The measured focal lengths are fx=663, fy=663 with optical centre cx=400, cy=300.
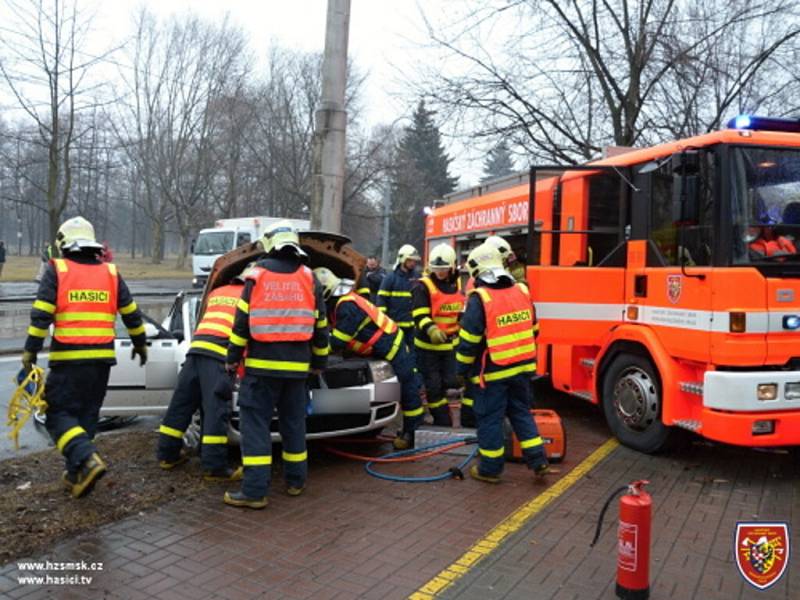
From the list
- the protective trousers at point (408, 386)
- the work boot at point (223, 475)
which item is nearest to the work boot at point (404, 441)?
the protective trousers at point (408, 386)

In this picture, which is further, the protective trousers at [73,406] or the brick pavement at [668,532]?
the protective trousers at [73,406]

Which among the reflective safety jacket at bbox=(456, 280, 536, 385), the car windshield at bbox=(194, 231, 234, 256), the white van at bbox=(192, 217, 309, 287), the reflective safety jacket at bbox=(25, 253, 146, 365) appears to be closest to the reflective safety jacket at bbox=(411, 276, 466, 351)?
the reflective safety jacket at bbox=(456, 280, 536, 385)

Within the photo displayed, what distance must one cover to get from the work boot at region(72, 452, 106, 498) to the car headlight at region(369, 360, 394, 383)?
86.7 inches

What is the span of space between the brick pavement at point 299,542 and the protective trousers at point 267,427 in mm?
197

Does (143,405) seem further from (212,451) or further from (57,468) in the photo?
(212,451)

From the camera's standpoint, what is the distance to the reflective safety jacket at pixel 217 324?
4945 millimetres

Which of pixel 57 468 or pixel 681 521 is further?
pixel 57 468

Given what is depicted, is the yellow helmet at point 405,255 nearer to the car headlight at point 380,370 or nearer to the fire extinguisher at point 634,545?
the car headlight at point 380,370

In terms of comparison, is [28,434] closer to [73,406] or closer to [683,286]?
[73,406]

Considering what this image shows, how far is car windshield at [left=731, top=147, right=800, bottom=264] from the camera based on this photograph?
5086mm

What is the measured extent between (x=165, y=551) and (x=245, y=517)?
653mm

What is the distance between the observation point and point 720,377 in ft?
16.3

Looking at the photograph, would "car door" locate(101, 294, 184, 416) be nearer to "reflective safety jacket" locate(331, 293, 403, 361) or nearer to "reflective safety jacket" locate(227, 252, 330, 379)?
"reflective safety jacket" locate(331, 293, 403, 361)

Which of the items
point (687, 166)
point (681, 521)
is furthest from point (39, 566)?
point (687, 166)
